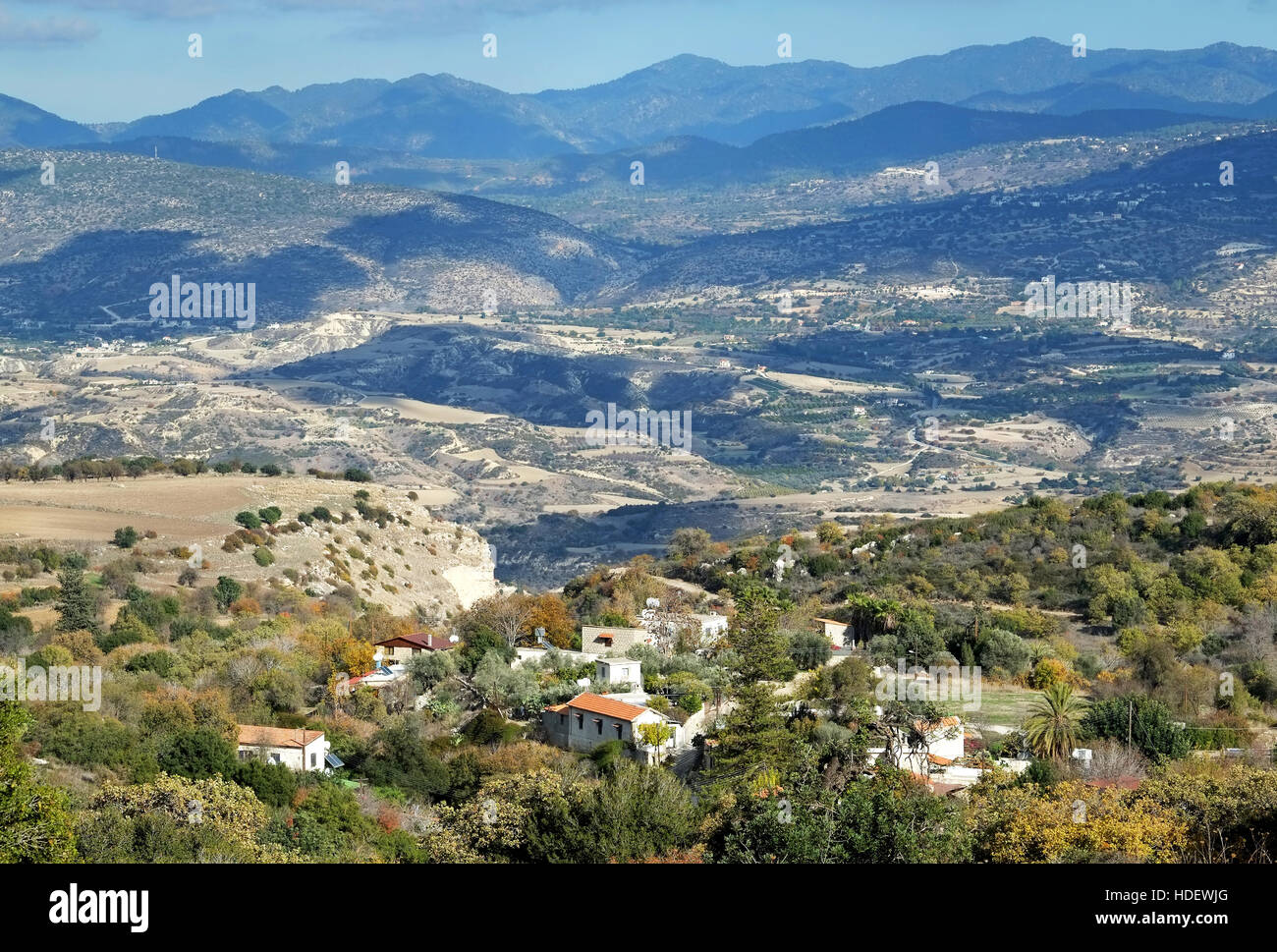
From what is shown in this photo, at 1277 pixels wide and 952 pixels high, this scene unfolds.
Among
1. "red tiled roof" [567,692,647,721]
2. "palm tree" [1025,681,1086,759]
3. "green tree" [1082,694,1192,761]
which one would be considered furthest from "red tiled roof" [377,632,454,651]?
"green tree" [1082,694,1192,761]

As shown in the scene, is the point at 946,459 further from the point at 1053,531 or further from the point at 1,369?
the point at 1,369

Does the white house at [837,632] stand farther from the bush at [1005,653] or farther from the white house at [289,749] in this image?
the white house at [289,749]

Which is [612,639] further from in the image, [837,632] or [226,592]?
[226,592]

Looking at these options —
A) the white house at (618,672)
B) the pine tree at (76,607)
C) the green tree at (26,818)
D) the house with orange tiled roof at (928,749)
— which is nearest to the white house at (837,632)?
the white house at (618,672)

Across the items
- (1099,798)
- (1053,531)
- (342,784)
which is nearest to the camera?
(1099,798)

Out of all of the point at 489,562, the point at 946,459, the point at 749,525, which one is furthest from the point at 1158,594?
the point at 946,459

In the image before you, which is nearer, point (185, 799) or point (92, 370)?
point (185, 799)
